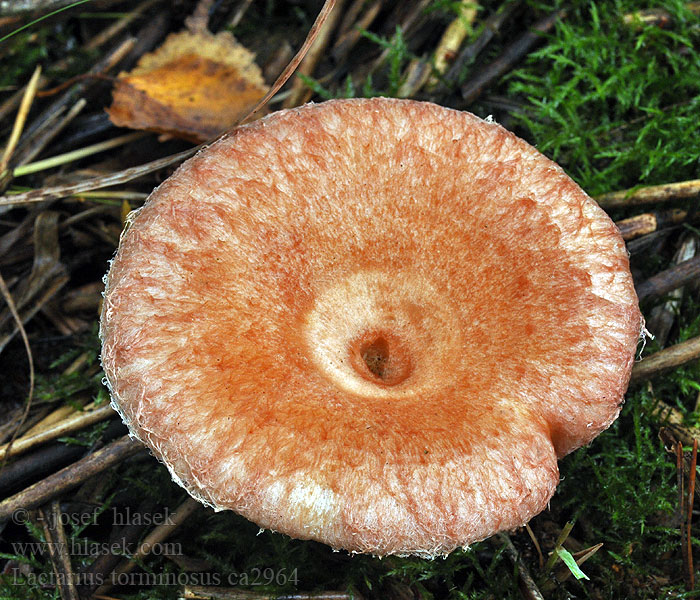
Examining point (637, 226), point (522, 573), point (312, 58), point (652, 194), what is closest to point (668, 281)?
point (637, 226)

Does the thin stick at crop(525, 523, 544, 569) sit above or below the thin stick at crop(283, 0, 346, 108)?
below

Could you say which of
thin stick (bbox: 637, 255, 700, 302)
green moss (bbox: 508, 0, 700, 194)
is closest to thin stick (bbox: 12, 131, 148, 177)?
green moss (bbox: 508, 0, 700, 194)

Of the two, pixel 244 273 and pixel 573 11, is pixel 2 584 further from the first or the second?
pixel 573 11

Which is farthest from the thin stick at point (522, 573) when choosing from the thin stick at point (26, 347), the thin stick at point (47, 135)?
the thin stick at point (47, 135)

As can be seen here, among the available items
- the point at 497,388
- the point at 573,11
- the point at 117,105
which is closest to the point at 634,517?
the point at 497,388

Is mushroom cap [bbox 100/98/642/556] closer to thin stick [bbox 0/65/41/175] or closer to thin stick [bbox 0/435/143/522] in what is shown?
thin stick [bbox 0/435/143/522]

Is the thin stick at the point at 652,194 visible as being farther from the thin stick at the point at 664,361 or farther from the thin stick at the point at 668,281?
the thin stick at the point at 664,361

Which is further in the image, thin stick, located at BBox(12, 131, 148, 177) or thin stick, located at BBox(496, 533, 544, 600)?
thin stick, located at BBox(12, 131, 148, 177)
